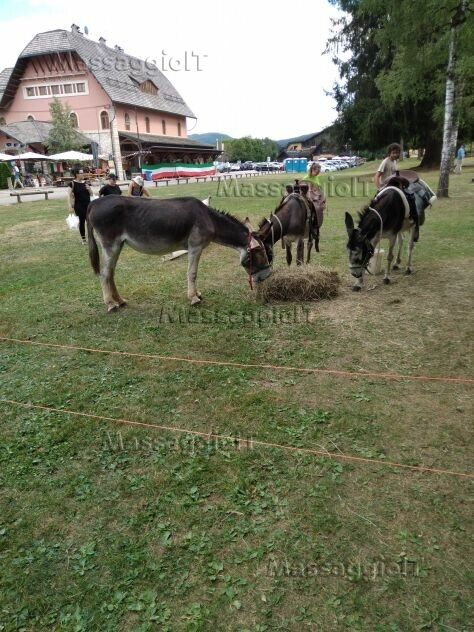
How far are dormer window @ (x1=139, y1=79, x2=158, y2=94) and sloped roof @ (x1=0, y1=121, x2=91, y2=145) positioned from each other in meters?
15.8

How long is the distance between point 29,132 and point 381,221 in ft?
167

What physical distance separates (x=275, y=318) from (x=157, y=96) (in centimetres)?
6551

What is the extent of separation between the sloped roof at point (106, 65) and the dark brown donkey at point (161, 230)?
49582mm

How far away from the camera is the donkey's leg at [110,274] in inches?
263

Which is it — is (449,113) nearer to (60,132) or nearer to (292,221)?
(292,221)

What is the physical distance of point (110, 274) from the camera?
22.5ft

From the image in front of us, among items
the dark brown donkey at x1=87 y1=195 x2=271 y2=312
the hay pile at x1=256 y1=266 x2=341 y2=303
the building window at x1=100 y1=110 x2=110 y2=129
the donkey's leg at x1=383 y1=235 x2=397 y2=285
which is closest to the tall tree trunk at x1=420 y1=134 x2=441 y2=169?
the donkey's leg at x1=383 y1=235 x2=397 y2=285

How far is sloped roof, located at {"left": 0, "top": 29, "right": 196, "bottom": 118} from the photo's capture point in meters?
48.7

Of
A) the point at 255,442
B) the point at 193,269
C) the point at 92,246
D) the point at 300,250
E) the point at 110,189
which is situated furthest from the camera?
the point at 110,189

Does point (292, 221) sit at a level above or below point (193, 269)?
above

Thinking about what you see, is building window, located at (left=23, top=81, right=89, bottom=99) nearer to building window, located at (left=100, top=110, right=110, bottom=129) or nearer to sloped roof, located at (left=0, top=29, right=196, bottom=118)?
sloped roof, located at (left=0, top=29, right=196, bottom=118)

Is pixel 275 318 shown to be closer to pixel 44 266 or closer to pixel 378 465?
pixel 378 465

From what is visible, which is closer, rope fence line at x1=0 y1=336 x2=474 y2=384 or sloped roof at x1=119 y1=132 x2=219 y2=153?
rope fence line at x1=0 y1=336 x2=474 y2=384

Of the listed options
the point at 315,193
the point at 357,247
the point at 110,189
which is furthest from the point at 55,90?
the point at 357,247
